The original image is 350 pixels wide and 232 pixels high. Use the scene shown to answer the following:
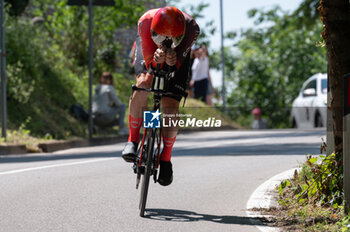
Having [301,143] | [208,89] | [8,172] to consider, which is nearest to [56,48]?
[208,89]

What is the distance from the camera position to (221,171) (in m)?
10.3

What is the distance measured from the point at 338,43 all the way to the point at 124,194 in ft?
9.17

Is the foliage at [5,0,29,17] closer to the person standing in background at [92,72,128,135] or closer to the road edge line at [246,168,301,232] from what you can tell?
the person standing in background at [92,72,128,135]

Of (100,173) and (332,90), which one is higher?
(332,90)

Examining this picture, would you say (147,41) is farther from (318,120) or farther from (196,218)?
(318,120)

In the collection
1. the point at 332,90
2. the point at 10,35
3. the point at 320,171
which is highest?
the point at 10,35

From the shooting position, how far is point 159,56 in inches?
254

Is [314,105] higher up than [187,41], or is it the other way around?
[187,41]

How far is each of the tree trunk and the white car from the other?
471 inches

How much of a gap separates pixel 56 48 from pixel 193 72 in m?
4.51

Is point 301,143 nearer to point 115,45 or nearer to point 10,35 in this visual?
point 10,35

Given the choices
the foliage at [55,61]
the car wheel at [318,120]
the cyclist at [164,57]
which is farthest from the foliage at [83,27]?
the cyclist at [164,57]

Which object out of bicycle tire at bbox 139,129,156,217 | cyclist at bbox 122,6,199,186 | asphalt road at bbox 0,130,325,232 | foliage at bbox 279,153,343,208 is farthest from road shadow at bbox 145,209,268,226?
foliage at bbox 279,153,343,208

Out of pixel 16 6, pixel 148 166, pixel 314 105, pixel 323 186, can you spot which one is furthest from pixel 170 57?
pixel 16 6
